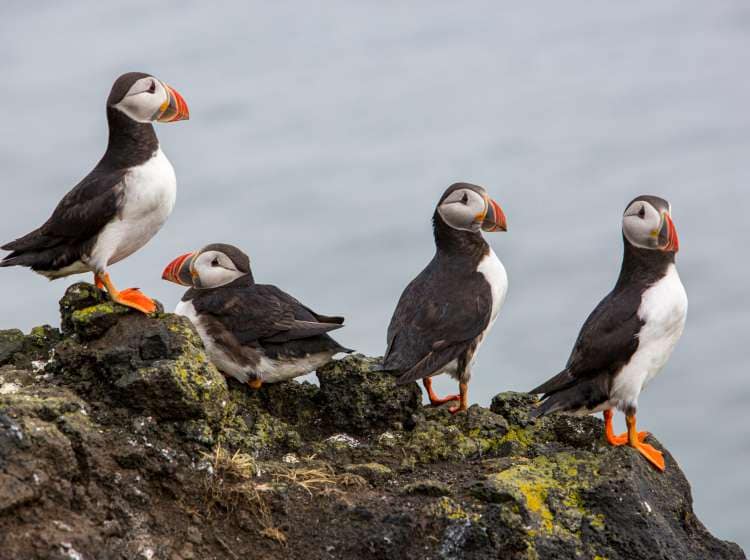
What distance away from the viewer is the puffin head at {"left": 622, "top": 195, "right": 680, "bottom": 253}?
28.9ft

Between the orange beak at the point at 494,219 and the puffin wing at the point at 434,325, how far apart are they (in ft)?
1.79

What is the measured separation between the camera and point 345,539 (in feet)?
22.1

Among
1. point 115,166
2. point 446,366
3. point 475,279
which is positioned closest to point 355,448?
point 446,366

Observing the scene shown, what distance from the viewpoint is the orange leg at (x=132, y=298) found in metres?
7.82

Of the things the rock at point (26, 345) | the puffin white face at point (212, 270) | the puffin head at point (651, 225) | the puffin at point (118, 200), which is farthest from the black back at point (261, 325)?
the puffin head at point (651, 225)

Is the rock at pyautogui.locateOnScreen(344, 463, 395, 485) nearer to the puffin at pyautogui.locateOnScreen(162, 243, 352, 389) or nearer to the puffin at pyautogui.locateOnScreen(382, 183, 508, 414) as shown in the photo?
the puffin at pyautogui.locateOnScreen(382, 183, 508, 414)

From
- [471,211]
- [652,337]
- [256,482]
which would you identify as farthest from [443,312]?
[256,482]

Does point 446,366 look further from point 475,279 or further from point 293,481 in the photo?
point 293,481

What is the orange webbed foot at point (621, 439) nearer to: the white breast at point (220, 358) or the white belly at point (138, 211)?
the white breast at point (220, 358)

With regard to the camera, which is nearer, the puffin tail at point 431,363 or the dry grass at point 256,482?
the dry grass at point 256,482

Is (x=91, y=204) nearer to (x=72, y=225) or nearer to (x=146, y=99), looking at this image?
(x=72, y=225)

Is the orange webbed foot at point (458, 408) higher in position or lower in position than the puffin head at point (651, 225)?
lower

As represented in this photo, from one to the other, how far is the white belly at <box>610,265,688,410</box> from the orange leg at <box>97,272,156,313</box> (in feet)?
11.1

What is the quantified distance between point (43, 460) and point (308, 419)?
277 cm
